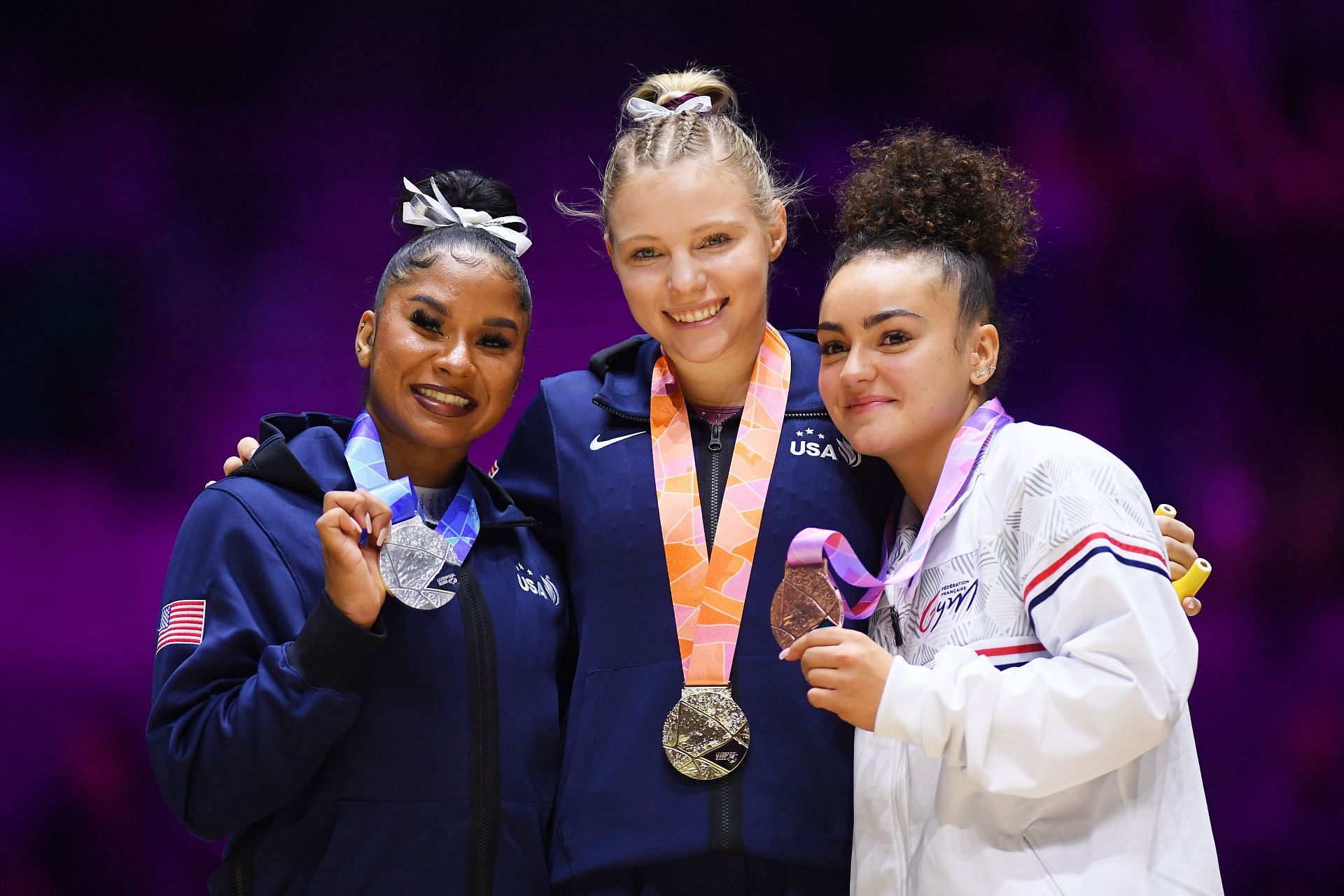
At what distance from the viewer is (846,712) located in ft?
5.73

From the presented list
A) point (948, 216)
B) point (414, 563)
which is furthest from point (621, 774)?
point (948, 216)

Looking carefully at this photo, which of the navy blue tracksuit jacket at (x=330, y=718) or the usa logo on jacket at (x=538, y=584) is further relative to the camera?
the usa logo on jacket at (x=538, y=584)

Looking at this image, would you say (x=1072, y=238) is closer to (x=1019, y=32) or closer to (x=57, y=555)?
(x=1019, y=32)

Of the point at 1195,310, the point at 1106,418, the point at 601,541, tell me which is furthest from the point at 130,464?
the point at 1195,310

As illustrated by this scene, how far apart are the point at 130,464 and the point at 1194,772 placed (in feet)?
8.85

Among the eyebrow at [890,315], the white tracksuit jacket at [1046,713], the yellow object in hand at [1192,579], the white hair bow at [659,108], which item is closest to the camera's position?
the white tracksuit jacket at [1046,713]

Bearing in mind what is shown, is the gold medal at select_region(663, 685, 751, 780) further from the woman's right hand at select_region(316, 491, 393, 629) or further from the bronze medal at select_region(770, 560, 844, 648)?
the woman's right hand at select_region(316, 491, 393, 629)

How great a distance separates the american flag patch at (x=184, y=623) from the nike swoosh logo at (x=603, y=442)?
0.76 metres

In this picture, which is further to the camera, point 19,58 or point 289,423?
point 19,58

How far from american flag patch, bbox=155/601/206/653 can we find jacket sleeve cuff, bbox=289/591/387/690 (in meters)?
0.19

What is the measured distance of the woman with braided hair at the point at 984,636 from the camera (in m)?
1.65

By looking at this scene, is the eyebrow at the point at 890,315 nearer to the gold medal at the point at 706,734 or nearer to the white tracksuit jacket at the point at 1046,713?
the white tracksuit jacket at the point at 1046,713

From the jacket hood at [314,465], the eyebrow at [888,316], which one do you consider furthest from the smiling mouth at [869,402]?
the jacket hood at [314,465]

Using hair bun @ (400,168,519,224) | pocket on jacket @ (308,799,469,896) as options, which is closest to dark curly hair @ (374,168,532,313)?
hair bun @ (400,168,519,224)
